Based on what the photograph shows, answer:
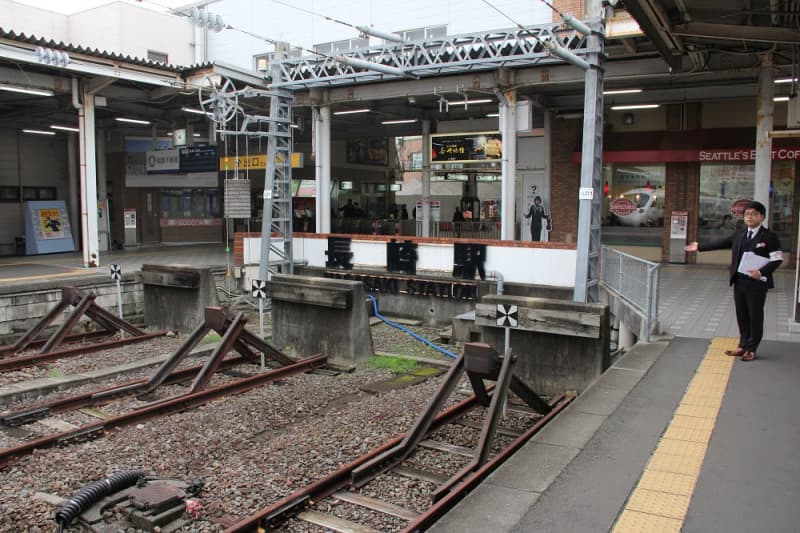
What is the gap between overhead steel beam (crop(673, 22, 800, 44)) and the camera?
11219 millimetres

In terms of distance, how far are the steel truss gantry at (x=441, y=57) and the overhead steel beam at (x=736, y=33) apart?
8.11 feet

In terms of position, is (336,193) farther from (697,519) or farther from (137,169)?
(697,519)

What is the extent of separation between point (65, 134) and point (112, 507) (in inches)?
916

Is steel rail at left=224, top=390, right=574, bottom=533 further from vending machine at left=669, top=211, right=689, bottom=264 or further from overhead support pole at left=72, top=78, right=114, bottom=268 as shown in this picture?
vending machine at left=669, top=211, right=689, bottom=264

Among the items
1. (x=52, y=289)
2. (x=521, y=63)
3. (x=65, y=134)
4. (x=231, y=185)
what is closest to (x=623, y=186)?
(x=521, y=63)

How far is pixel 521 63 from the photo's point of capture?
1473 cm

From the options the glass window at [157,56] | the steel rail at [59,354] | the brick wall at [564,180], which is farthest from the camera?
the glass window at [157,56]

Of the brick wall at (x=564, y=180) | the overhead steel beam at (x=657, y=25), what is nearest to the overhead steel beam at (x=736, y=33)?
the overhead steel beam at (x=657, y=25)

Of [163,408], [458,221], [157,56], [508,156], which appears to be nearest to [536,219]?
[508,156]

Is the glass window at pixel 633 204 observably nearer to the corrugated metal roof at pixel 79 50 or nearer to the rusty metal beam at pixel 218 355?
the corrugated metal roof at pixel 79 50

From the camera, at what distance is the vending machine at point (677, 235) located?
1947 centimetres

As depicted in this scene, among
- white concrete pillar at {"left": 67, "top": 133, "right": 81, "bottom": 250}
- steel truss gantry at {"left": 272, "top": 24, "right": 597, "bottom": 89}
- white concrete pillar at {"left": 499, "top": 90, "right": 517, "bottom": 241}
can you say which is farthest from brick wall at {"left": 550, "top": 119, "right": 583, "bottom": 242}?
white concrete pillar at {"left": 67, "top": 133, "right": 81, "bottom": 250}

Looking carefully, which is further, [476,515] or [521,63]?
[521,63]

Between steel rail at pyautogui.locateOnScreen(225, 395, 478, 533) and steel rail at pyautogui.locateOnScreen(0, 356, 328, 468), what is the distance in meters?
3.09
